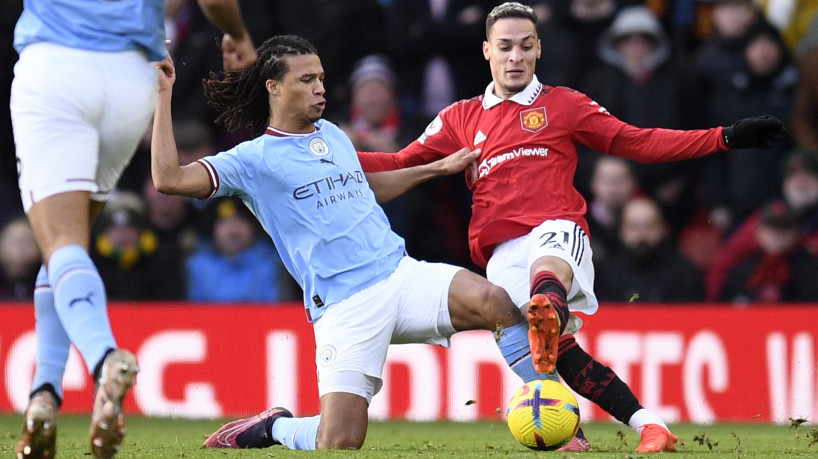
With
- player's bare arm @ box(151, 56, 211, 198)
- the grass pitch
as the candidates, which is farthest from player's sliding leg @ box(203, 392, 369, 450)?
player's bare arm @ box(151, 56, 211, 198)

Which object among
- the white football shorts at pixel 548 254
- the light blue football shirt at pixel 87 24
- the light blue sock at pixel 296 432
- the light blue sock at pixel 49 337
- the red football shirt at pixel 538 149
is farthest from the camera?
the red football shirt at pixel 538 149

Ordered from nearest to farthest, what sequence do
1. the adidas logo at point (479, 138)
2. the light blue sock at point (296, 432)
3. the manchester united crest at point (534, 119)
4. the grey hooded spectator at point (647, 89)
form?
the light blue sock at point (296, 432) < the manchester united crest at point (534, 119) < the adidas logo at point (479, 138) < the grey hooded spectator at point (647, 89)

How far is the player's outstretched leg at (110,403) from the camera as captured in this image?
12.9ft

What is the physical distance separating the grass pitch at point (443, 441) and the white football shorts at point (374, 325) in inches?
13.8

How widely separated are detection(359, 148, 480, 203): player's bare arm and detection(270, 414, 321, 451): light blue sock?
1161 millimetres

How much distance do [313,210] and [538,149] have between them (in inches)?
42.7

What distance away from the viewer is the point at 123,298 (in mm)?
9461

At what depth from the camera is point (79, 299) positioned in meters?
4.13

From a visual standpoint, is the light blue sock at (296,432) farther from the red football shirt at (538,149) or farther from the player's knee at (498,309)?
the red football shirt at (538,149)

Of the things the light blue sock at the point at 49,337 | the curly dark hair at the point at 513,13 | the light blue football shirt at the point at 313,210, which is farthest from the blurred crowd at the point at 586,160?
the light blue sock at the point at 49,337

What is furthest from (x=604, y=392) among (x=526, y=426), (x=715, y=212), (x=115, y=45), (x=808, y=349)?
(x=715, y=212)

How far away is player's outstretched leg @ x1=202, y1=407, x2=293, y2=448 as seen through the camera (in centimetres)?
611

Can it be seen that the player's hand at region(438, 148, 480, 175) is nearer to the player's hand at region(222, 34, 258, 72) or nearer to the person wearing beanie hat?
the player's hand at region(222, 34, 258, 72)

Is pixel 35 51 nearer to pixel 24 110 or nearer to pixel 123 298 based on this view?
pixel 24 110
